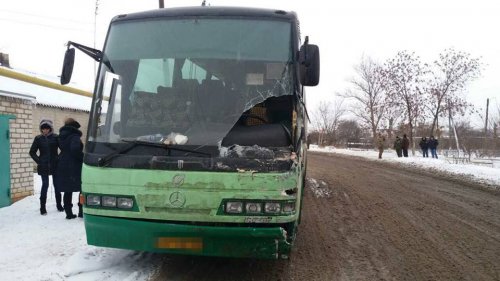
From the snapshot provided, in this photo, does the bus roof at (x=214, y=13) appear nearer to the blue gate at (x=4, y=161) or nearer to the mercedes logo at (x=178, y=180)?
the mercedes logo at (x=178, y=180)

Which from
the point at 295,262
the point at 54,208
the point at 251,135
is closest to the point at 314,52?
the point at 251,135

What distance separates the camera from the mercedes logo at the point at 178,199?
151 inches

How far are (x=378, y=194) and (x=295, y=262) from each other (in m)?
6.23

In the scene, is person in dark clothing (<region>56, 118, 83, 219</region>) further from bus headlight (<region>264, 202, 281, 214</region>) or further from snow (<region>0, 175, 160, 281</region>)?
bus headlight (<region>264, 202, 281, 214</region>)

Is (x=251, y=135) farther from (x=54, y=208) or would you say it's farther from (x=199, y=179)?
(x=54, y=208)

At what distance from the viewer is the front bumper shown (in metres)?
3.84

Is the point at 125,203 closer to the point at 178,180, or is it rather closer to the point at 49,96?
the point at 178,180

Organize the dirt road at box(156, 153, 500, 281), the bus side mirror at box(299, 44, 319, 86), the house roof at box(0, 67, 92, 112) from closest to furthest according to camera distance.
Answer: the bus side mirror at box(299, 44, 319, 86), the dirt road at box(156, 153, 500, 281), the house roof at box(0, 67, 92, 112)

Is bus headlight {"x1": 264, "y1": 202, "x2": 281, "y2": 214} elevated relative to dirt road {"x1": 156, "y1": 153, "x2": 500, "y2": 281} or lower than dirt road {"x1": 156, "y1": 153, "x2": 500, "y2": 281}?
elevated

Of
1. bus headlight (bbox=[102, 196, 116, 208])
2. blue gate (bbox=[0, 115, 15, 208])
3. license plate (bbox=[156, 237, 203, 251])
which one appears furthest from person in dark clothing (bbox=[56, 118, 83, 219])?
license plate (bbox=[156, 237, 203, 251])

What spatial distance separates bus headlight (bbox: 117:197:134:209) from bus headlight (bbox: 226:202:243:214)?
954 millimetres

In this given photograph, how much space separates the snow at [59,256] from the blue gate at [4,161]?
1.33m

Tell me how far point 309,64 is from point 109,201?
8.31 feet

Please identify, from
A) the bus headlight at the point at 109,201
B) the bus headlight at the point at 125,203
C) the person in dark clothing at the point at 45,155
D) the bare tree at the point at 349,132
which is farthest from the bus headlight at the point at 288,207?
the bare tree at the point at 349,132
